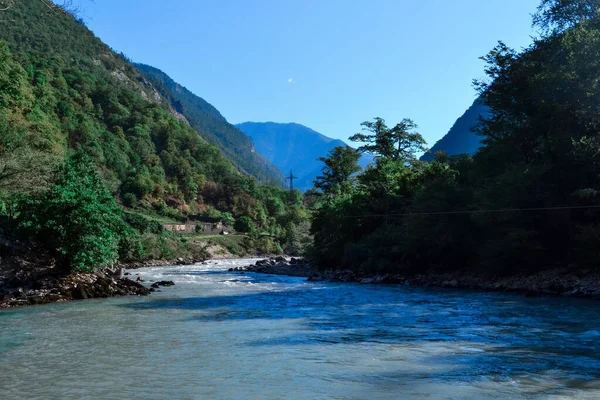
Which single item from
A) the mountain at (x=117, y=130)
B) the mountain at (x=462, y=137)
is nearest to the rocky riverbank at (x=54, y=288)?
the mountain at (x=117, y=130)

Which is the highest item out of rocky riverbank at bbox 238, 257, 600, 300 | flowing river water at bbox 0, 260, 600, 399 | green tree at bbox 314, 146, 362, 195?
green tree at bbox 314, 146, 362, 195

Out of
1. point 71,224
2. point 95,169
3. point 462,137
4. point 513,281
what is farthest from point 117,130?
point 513,281

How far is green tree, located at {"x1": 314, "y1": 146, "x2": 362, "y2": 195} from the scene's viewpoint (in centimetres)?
6962

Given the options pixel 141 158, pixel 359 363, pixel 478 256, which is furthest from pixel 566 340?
pixel 141 158

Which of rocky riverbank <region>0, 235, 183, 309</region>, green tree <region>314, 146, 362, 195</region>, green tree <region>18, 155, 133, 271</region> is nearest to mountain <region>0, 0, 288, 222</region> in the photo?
green tree <region>314, 146, 362, 195</region>

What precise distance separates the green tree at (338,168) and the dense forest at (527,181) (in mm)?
29910

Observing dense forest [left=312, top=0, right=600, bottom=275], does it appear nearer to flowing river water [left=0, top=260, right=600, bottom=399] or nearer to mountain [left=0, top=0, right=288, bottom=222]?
flowing river water [left=0, top=260, right=600, bottom=399]

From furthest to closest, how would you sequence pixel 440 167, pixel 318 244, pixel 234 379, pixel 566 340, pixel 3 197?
pixel 318 244 → pixel 440 167 → pixel 3 197 → pixel 566 340 → pixel 234 379

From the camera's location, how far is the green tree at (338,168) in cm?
6962

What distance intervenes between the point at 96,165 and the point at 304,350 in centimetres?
9637

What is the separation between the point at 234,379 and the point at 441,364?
4410 millimetres

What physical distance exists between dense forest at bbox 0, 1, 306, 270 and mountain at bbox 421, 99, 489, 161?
49312 mm

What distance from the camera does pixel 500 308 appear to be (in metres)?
19.7

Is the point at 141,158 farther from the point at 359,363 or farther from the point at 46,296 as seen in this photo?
the point at 359,363
